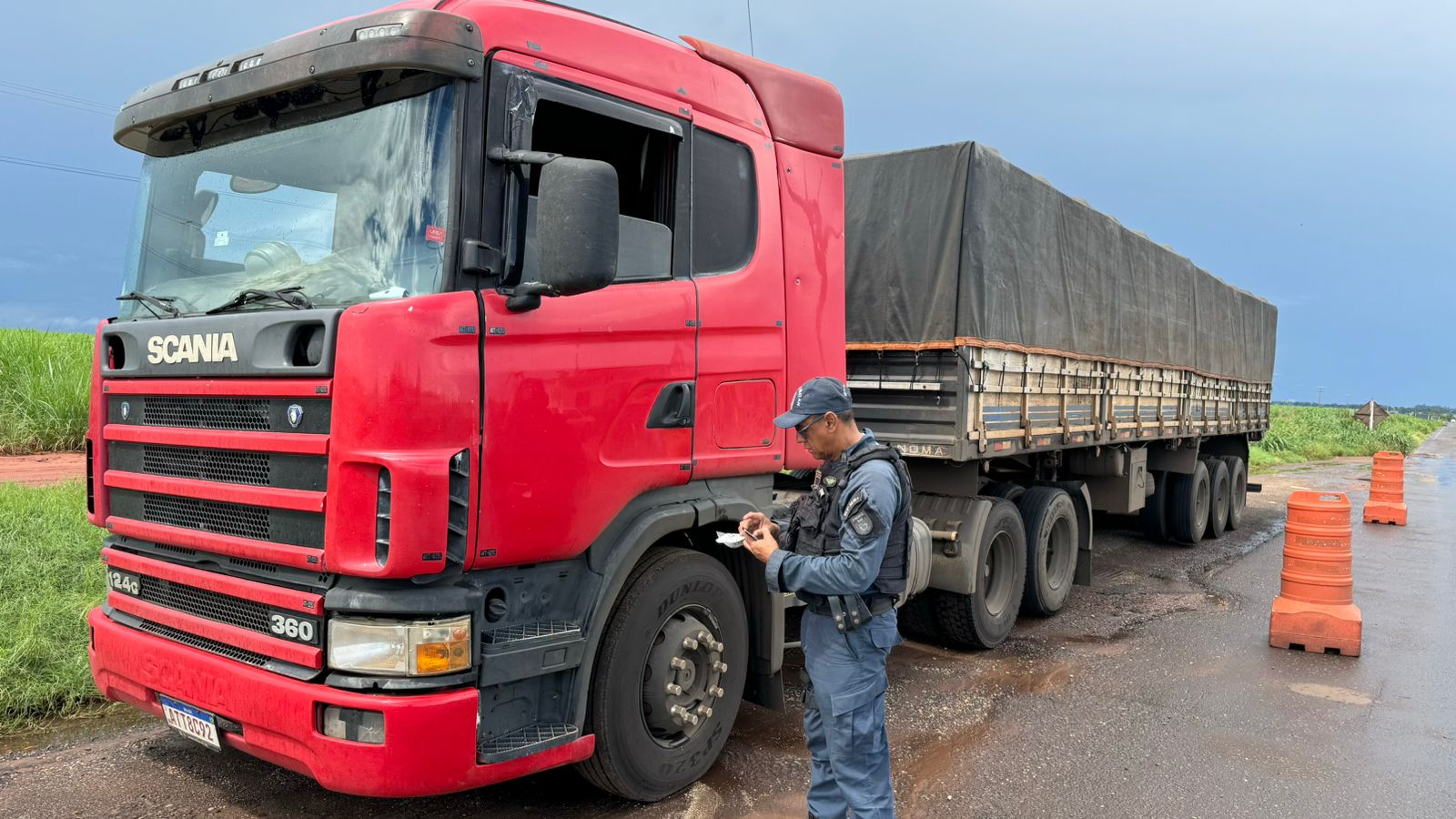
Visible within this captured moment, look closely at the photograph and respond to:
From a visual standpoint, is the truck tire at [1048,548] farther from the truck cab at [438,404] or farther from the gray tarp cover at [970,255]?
the truck cab at [438,404]

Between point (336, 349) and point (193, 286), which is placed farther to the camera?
point (193, 286)

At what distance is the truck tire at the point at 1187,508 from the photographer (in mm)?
11109

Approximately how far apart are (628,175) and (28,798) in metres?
3.26

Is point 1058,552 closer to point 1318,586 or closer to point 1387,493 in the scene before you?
point 1318,586

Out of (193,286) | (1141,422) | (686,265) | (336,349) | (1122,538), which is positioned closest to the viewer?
(336,349)

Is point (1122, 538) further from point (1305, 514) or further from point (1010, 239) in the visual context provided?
point (1010, 239)

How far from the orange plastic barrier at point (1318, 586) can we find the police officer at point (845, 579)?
181 inches

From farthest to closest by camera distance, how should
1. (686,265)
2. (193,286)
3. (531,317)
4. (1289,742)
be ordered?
1. (1289,742)
2. (686,265)
3. (193,286)
4. (531,317)

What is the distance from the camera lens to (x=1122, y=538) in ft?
38.9

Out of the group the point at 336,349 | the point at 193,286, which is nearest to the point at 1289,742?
the point at 336,349

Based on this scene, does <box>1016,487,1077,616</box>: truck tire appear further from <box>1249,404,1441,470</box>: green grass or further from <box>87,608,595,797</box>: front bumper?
<box>1249,404,1441,470</box>: green grass

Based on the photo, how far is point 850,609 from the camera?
3.00 metres

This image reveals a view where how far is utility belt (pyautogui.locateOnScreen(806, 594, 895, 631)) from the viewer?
3.00 m

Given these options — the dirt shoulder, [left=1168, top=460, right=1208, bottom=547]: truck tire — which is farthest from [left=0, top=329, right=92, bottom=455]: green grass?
[left=1168, top=460, right=1208, bottom=547]: truck tire
